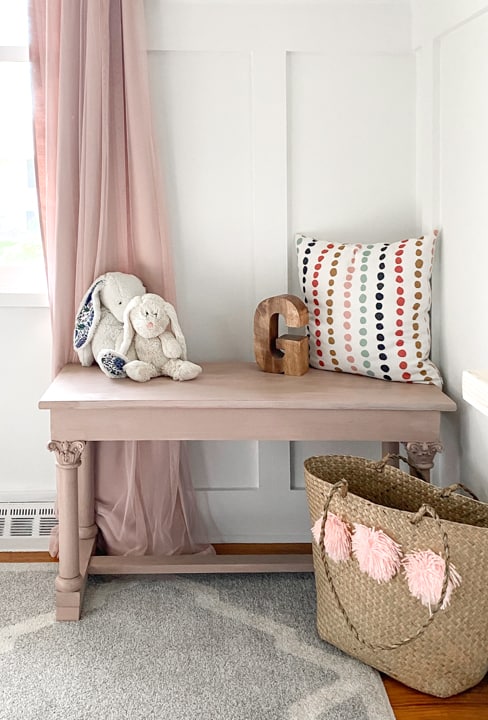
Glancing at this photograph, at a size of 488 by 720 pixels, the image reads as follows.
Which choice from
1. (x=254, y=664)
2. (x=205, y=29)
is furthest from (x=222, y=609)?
(x=205, y=29)

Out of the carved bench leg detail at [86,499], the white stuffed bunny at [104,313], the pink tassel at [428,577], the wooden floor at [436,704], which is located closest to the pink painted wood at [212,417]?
Answer: the white stuffed bunny at [104,313]

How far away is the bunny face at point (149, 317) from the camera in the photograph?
2.44 meters

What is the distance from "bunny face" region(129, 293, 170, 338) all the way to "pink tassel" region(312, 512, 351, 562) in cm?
78

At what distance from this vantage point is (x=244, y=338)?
9.16 ft

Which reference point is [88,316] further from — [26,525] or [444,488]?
[444,488]

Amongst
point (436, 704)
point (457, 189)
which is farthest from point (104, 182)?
point (436, 704)

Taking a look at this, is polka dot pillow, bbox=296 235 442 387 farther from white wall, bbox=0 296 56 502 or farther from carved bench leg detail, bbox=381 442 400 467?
white wall, bbox=0 296 56 502

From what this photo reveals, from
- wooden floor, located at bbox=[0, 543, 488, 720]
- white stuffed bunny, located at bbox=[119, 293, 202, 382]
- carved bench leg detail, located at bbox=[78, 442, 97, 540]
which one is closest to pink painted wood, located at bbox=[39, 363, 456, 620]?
white stuffed bunny, located at bbox=[119, 293, 202, 382]

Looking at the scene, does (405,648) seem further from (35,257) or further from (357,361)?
(35,257)

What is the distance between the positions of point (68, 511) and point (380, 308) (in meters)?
1.08

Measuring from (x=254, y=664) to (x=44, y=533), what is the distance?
1.04 m

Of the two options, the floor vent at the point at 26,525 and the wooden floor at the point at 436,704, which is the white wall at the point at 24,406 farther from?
the wooden floor at the point at 436,704

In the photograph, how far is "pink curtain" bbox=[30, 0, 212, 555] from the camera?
254 cm

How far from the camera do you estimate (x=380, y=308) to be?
2.47 metres
